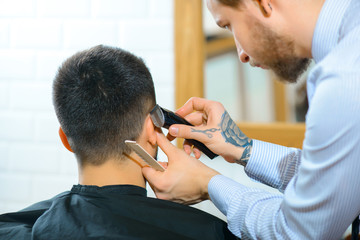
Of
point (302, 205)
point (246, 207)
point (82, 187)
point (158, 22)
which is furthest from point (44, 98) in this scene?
point (302, 205)

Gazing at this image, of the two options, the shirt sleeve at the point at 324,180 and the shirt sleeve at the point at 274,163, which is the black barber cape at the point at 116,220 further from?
the shirt sleeve at the point at 274,163

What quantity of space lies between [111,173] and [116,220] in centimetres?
18

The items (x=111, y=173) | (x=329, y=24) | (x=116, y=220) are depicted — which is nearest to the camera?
(x=329, y=24)

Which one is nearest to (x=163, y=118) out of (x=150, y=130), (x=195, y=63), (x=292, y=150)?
(x=150, y=130)

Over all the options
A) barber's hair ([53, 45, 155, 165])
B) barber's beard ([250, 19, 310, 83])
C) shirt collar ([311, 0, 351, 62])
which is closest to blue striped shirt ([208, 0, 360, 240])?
shirt collar ([311, 0, 351, 62])

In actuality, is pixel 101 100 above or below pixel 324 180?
above

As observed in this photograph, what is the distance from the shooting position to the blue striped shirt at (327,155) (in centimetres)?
93

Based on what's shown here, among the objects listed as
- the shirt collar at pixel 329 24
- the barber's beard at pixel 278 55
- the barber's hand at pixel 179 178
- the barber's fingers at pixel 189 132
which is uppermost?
the shirt collar at pixel 329 24

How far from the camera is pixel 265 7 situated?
116 centimetres

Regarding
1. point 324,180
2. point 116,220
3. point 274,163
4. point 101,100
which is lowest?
point 116,220

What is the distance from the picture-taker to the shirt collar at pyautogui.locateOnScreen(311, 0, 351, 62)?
3.49ft

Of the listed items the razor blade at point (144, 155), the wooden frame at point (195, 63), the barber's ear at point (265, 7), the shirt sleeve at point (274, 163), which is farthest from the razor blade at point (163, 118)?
the wooden frame at point (195, 63)

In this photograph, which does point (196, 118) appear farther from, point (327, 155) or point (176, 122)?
point (327, 155)

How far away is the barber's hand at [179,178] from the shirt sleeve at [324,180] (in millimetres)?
218
